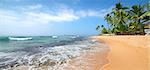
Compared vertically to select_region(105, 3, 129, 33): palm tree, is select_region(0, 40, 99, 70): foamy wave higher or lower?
lower

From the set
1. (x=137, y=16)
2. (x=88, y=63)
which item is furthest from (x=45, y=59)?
(x=137, y=16)

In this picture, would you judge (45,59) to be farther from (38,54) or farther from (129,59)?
(129,59)

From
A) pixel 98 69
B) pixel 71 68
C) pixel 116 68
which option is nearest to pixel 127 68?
pixel 116 68

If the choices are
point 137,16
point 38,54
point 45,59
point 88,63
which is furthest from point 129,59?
point 137,16

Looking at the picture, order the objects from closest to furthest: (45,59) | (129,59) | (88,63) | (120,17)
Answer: (88,63) < (129,59) < (45,59) < (120,17)

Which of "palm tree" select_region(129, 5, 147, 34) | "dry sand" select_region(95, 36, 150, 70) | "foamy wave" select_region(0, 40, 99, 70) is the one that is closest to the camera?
"dry sand" select_region(95, 36, 150, 70)

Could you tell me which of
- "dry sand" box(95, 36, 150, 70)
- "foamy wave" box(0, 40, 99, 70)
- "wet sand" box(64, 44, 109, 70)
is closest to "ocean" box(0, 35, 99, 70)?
"foamy wave" box(0, 40, 99, 70)

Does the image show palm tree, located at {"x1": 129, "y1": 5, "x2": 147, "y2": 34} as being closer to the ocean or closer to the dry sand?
the ocean

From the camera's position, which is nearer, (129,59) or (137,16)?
(129,59)

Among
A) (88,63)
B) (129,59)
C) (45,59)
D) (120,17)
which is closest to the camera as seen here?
(88,63)

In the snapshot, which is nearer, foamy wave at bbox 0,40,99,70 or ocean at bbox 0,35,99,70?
foamy wave at bbox 0,40,99,70

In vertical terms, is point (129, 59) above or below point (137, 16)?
below

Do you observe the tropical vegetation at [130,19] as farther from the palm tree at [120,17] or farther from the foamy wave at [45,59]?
the foamy wave at [45,59]

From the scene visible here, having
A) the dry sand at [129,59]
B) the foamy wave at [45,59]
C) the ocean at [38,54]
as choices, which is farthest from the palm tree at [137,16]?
the foamy wave at [45,59]
